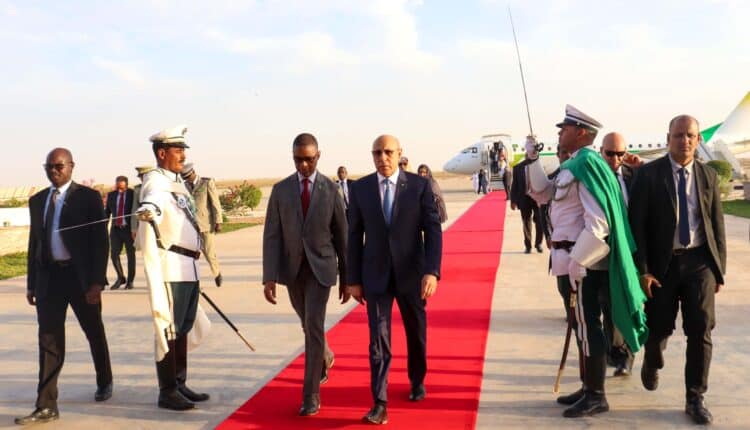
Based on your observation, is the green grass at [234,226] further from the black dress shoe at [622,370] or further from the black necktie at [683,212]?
the black necktie at [683,212]

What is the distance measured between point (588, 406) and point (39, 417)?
3.70 meters

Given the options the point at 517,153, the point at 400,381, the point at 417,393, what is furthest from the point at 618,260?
the point at 517,153

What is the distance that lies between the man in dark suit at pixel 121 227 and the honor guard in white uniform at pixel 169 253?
6251 mm

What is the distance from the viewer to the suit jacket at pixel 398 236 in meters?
4.77

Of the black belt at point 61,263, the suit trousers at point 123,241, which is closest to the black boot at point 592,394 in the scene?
the black belt at point 61,263

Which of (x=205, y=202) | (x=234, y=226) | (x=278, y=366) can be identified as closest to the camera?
(x=278, y=366)

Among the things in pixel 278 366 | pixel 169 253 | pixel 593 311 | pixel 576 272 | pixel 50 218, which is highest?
pixel 50 218

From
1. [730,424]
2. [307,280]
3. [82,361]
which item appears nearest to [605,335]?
[730,424]

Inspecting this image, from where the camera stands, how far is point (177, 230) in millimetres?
4953

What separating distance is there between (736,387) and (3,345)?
22.6 ft

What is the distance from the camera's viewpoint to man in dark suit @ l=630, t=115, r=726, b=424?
A: 4.57 meters

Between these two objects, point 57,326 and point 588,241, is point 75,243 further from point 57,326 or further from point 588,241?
point 588,241

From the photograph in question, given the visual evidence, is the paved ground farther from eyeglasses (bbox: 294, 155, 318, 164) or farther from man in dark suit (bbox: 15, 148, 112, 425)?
eyeglasses (bbox: 294, 155, 318, 164)

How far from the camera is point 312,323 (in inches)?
191
